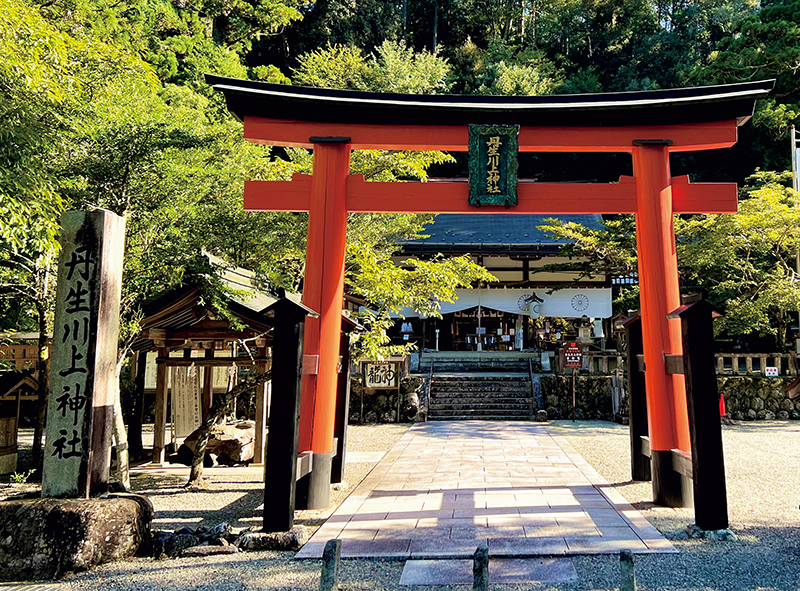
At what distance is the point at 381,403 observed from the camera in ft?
47.6

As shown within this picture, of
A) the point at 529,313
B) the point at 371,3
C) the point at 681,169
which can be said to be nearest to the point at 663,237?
the point at 529,313

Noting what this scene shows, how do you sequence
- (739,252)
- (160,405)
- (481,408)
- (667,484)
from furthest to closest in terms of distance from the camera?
(739,252)
(481,408)
(160,405)
(667,484)

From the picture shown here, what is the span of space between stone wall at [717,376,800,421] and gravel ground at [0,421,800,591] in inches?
269

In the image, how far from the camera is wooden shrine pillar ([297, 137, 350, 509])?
6227 mm

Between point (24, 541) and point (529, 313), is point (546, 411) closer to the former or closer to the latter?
point (529, 313)

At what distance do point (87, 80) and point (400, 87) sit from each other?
18970 mm

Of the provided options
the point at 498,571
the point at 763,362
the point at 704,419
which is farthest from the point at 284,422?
the point at 763,362

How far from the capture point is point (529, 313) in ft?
67.1

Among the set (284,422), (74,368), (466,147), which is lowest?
(284,422)

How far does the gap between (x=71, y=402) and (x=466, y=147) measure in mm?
5293

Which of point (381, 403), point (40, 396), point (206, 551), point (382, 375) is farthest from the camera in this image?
point (381, 403)

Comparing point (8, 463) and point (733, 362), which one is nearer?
point (8, 463)

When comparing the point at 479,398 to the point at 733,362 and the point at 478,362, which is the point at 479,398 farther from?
the point at 733,362

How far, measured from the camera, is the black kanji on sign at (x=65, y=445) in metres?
4.68
